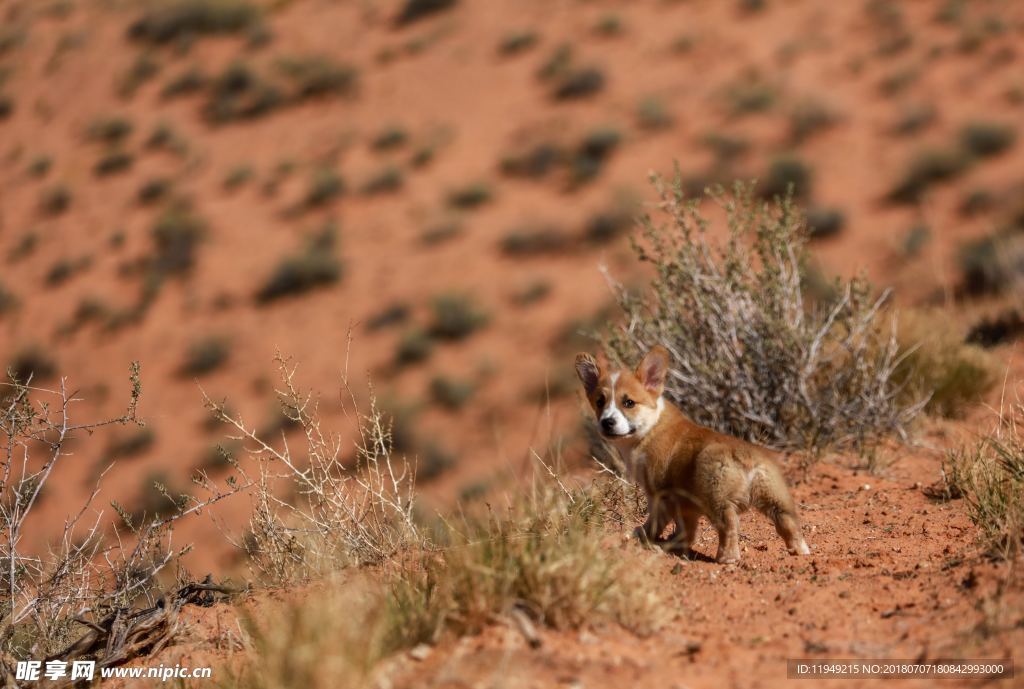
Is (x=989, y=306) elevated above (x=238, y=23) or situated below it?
below

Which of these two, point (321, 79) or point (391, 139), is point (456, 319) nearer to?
point (391, 139)

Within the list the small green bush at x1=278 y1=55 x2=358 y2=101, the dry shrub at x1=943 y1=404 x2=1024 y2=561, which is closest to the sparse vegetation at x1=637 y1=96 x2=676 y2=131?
the small green bush at x1=278 y1=55 x2=358 y2=101

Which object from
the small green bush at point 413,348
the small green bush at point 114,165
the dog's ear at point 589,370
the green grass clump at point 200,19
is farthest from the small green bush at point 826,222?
the green grass clump at point 200,19

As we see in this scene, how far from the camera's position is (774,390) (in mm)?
7762

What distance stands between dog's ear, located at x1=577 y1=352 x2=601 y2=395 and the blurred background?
325 inches

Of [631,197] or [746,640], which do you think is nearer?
[746,640]

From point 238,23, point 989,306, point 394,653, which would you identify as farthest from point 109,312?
point 394,653

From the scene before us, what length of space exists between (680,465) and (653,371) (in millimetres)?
654

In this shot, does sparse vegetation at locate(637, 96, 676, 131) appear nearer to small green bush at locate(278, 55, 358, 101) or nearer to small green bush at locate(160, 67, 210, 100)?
small green bush at locate(278, 55, 358, 101)

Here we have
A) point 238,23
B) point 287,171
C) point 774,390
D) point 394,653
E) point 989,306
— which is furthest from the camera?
point 238,23

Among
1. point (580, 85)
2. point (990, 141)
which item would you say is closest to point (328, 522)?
point (990, 141)

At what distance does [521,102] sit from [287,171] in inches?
247

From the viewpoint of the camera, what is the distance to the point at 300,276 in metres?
22.6

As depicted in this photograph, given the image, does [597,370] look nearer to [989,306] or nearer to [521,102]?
[989,306]
